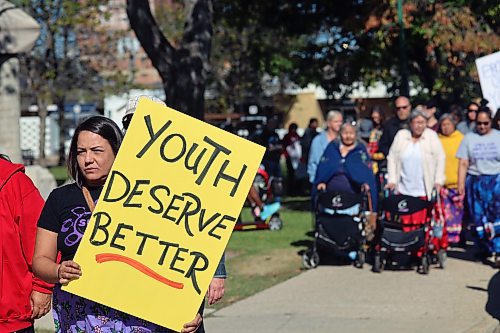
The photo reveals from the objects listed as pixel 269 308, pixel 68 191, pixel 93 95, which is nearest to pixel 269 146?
pixel 269 308

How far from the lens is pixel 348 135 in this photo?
1243 cm

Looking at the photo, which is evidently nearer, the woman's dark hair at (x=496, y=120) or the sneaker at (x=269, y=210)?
the woman's dark hair at (x=496, y=120)

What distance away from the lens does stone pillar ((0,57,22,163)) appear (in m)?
13.2

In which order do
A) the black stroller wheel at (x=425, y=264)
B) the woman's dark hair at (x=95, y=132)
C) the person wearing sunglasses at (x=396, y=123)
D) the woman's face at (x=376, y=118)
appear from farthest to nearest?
the woman's face at (x=376, y=118) < the person wearing sunglasses at (x=396, y=123) < the black stroller wheel at (x=425, y=264) < the woman's dark hair at (x=95, y=132)

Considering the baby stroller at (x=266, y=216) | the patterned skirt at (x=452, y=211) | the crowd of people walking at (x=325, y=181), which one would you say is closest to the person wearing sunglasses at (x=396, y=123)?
the crowd of people walking at (x=325, y=181)

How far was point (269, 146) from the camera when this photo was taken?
71.0ft

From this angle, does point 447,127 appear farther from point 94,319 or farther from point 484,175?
point 94,319

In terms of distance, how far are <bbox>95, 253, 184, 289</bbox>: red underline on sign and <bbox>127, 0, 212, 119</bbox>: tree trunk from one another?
10619 mm

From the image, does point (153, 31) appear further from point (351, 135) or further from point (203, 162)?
point (203, 162)

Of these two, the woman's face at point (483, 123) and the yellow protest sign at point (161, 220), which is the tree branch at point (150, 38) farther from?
the yellow protest sign at point (161, 220)

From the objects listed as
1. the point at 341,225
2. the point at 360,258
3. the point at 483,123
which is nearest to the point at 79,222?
the point at 341,225

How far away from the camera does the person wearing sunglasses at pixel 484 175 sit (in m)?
12.2

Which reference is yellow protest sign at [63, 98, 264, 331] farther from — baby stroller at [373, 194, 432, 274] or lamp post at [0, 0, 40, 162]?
lamp post at [0, 0, 40, 162]

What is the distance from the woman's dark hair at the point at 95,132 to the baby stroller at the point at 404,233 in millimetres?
7554
